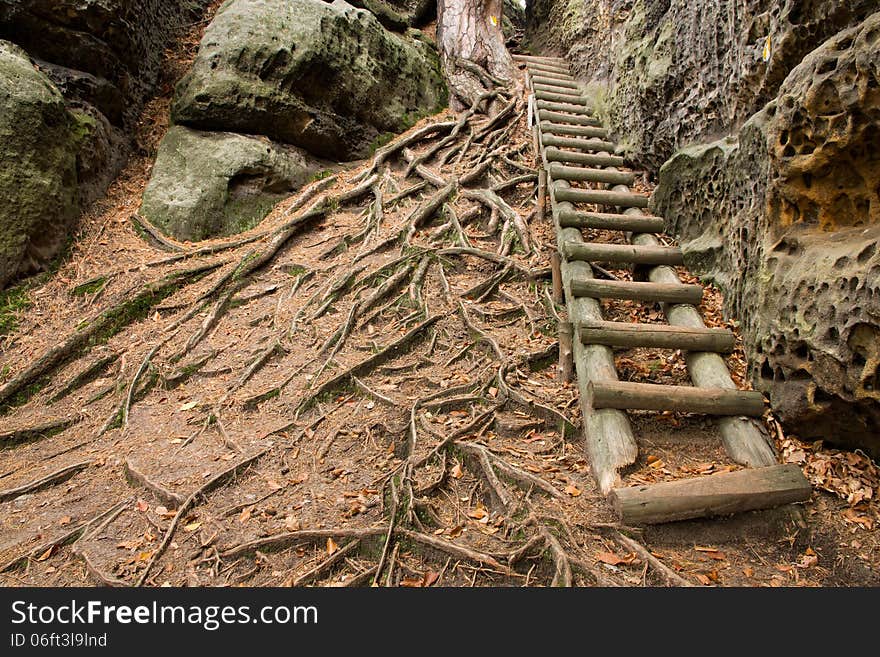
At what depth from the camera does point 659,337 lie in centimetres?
355

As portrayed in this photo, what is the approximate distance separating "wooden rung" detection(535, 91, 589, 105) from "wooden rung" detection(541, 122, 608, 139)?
1.25 metres

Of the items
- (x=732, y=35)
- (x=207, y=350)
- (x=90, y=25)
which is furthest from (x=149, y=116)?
(x=732, y=35)

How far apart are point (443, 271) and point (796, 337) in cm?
305

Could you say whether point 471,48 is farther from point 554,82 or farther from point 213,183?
point 213,183

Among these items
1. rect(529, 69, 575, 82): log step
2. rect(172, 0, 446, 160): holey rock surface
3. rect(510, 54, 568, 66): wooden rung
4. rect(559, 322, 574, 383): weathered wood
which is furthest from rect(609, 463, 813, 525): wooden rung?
rect(510, 54, 568, 66): wooden rung

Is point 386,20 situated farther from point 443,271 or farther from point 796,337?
point 796,337

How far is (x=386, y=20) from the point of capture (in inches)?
398

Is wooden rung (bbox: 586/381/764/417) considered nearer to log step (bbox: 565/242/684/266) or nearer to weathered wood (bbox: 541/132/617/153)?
log step (bbox: 565/242/684/266)

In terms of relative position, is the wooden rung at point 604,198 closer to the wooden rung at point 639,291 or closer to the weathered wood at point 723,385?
the weathered wood at point 723,385

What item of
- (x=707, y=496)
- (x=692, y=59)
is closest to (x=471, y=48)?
(x=692, y=59)

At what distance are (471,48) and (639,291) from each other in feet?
23.8

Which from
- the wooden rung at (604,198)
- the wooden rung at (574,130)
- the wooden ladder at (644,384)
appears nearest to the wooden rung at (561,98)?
the wooden rung at (574,130)

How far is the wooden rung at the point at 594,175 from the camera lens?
568cm

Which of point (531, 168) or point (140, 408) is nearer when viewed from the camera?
point (140, 408)
